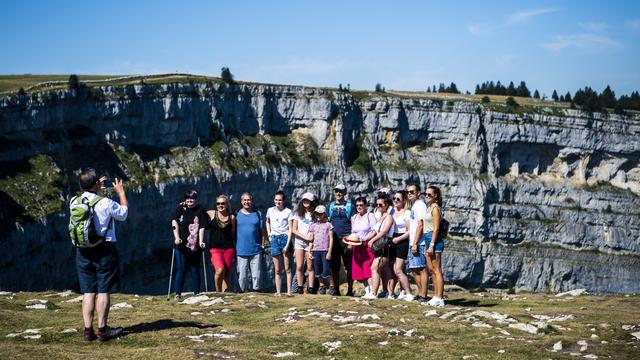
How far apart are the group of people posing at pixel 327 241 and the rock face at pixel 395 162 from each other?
6553 centimetres

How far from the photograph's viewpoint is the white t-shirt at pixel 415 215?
2259 centimetres

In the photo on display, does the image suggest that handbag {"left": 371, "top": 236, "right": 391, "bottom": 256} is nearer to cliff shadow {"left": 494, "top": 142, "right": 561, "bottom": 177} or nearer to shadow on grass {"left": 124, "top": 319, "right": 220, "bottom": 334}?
shadow on grass {"left": 124, "top": 319, "right": 220, "bottom": 334}

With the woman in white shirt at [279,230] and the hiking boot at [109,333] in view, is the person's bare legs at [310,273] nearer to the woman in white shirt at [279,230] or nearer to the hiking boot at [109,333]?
the woman in white shirt at [279,230]

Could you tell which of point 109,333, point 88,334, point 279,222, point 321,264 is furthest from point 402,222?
point 88,334

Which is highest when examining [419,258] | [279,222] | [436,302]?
[279,222]

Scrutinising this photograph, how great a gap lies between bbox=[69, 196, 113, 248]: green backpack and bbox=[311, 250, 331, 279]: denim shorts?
350 inches

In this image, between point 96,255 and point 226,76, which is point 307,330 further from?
point 226,76

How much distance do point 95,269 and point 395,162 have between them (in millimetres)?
123416

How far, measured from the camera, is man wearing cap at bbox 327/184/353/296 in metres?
24.4

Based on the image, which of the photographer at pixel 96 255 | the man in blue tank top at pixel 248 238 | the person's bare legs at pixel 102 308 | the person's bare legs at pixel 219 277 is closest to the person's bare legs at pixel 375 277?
the man in blue tank top at pixel 248 238

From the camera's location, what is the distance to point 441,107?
143 meters

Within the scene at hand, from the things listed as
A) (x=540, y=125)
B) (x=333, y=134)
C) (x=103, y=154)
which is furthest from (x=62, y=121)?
(x=540, y=125)

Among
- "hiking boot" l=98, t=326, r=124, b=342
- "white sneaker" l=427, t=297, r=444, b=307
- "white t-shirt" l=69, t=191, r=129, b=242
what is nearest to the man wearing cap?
"white sneaker" l=427, t=297, r=444, b=307

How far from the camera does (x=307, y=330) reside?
706 inches
